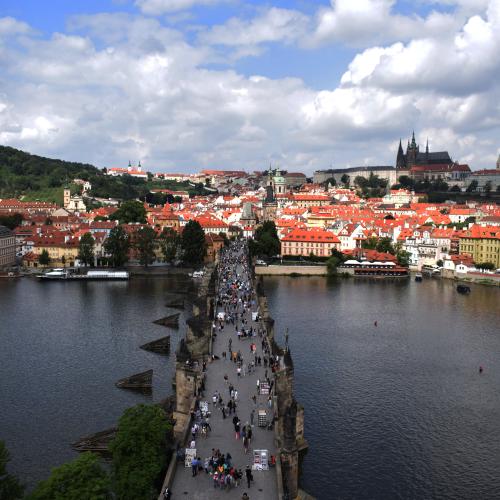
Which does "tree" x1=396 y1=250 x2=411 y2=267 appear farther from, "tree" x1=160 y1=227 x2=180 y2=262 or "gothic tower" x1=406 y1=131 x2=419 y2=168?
"gothic tower" x1=406 y1=131 x2=419 y2=168

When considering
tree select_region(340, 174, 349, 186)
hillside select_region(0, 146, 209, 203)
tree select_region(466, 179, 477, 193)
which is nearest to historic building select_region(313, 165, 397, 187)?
tree select_region(340, 174, 349, 186)

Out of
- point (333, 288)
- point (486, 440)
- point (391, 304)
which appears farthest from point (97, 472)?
point (333, 288)

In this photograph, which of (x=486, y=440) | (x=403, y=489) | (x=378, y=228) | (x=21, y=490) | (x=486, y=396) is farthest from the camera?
(x=378, y=228)

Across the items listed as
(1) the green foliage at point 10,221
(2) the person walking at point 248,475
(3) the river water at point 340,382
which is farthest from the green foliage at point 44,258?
(2) the person walking at point 248,475

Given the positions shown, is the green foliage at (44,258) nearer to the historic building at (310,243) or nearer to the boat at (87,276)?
the boat at (87,276)

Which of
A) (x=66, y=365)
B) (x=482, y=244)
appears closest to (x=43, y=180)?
(x=482, y=244)

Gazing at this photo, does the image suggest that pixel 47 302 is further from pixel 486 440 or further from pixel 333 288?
pixel 486 440
